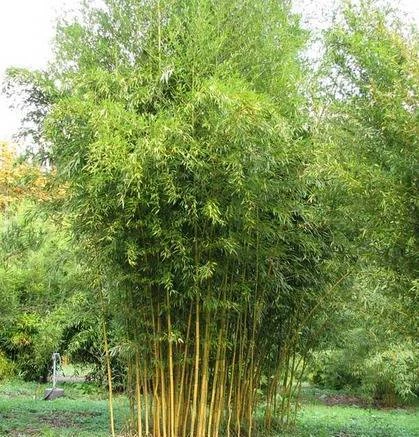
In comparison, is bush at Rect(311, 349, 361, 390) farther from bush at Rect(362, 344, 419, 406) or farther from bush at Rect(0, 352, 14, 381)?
bush at Rect(0, 352, 14, 381)

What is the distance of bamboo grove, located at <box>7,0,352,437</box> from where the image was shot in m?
3.81

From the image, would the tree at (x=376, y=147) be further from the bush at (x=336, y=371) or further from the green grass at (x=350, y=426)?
the bush at (x=336, y=371)

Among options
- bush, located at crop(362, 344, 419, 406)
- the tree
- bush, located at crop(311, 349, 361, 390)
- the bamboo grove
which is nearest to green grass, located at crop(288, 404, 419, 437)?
bush, located at crop(362, 344, 419, 406)

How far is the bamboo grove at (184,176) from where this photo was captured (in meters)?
3.81

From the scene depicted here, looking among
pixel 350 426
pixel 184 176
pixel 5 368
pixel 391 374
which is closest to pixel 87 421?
pixel 350 426

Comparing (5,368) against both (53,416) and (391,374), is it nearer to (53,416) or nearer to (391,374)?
(53,416)

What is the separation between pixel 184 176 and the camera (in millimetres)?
4035

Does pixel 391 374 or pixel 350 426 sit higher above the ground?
pixel 391 374

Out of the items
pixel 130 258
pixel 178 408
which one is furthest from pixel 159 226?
pixel 178 408

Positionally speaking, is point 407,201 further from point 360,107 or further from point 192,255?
point 192,255

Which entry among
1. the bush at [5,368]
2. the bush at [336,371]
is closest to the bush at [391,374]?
the bush at [336,371]

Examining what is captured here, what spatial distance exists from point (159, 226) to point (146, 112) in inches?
33.5

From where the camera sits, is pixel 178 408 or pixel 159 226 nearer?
pixel 159 226

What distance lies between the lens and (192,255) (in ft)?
14.0
